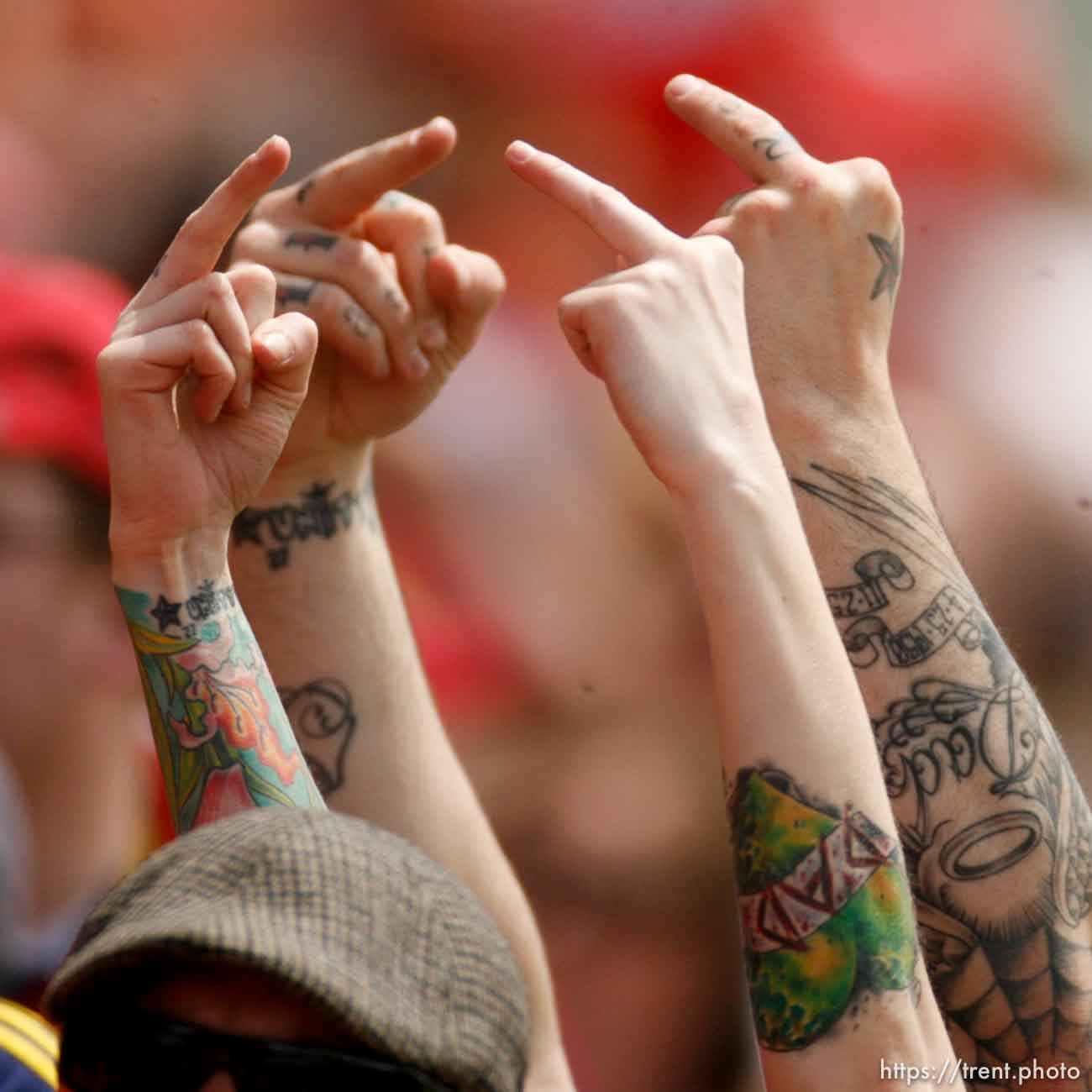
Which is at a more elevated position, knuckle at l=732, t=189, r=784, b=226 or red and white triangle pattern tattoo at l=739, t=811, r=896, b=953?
knuckle at l=732, t=189, r=784, b=226

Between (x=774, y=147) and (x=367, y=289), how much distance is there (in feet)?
1.63

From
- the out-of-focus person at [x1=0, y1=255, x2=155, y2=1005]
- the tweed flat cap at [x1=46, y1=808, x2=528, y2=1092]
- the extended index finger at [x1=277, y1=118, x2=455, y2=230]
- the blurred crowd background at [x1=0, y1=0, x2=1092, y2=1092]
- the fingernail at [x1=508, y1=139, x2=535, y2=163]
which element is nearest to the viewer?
the tweed flat cap at [x1=46, y1=808, x2=528, y2=1092]

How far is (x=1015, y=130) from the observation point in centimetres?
363

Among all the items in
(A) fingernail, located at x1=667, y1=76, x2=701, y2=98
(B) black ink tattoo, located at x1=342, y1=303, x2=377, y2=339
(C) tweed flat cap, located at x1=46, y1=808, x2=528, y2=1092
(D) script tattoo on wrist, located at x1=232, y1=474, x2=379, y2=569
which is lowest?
(C) tweed flat cap, located at x1=46, y1=808, x2=528, y2=1092


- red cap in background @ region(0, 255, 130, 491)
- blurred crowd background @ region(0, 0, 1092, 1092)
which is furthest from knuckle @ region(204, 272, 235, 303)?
blurred crowd background @ region(0, 0, 1092, 1092)

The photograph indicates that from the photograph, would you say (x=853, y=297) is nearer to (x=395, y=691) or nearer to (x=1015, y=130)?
(x=395, y=691)

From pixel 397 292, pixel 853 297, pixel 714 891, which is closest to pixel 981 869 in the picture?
pixel 853 297

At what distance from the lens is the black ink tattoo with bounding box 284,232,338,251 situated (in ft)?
5.71

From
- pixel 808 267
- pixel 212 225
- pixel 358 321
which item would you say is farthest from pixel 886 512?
pixel 212 225

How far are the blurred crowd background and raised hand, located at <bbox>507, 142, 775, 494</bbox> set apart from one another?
1687 millimetres

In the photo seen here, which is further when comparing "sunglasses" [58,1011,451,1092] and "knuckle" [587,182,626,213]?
"knuckle" [587,182,626,213]

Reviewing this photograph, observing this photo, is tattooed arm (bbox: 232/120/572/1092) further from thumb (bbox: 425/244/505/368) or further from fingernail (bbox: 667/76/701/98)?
fingernail (bbox: 667/76/701/98)

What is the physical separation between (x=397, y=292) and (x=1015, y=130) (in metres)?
2.42

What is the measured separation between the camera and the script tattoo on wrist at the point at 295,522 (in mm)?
1732
